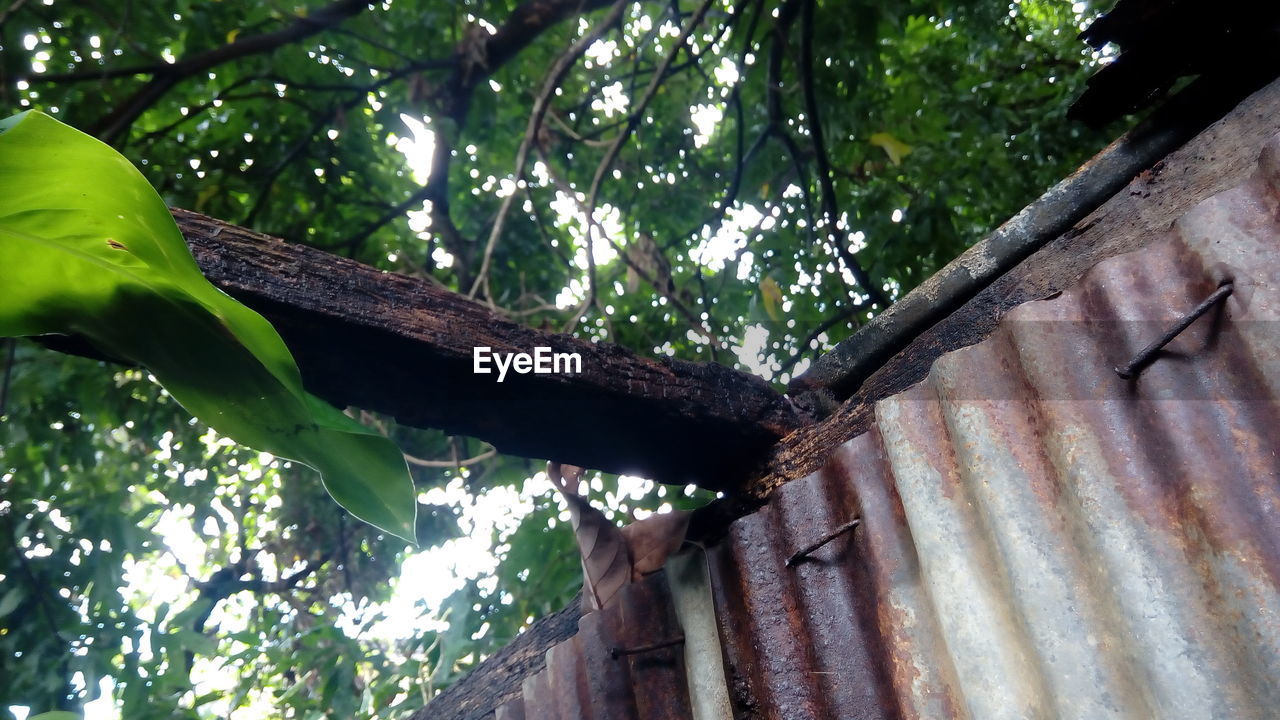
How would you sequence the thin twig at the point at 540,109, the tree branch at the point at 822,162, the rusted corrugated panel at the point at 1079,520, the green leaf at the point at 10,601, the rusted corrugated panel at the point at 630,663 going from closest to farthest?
the rusted corrugated panel at the point at 1079,520, the rusted corrugated panel at the point at 630,663, the thin twig at the point at 540,109, the tree branch at the point at 822,162, the green leaf at the point at 10,601

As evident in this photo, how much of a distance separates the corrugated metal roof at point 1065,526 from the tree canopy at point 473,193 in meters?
1.91

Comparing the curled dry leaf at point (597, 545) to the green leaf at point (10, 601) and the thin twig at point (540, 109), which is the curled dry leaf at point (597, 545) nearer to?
the thin twig at point (540, 109)

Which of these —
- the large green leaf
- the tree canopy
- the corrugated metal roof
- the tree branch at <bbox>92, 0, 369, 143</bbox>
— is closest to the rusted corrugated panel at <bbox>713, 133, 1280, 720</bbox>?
the corrugated metal roof

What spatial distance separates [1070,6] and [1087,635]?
6.05 metres

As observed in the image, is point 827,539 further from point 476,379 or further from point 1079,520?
point 476,379

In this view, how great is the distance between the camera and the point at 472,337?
4.17 feet

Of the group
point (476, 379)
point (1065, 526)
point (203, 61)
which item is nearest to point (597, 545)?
point (476, 379)

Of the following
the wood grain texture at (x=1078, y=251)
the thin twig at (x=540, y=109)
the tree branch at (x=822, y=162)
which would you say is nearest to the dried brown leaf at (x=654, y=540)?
the wood grain texture at (x=1078, y=251)

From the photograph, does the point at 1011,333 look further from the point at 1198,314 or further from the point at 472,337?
the point at 472,337

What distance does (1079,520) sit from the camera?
0.95m

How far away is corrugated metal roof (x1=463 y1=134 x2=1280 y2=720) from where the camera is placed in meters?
0.83

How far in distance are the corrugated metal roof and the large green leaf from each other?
0.64 meters

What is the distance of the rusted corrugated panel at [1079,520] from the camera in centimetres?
83

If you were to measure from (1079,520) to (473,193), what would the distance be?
5.31m
